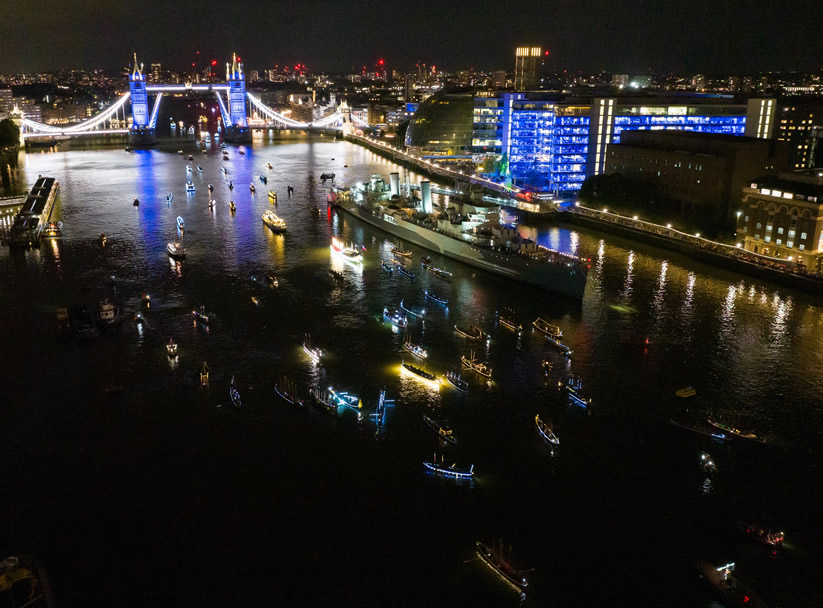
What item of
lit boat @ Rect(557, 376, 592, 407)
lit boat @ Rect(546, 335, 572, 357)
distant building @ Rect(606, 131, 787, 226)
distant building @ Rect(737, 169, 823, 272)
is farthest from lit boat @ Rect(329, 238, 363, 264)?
distant building @ Rect(606, 131, 787, 226)

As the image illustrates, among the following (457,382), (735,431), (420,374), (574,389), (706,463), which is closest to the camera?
(706,463)

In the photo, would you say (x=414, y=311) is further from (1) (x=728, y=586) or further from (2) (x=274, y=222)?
(2) (x=274, y=222)

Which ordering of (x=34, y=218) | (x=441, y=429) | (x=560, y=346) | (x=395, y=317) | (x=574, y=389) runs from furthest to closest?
1. (x=34, y=218)
2. (x=395, y=317)
3. (x=560, y=346)
4. (x=574, y=389)
5. (x=441, y=429)

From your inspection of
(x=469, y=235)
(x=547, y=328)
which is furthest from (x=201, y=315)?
(x=469, y=235)

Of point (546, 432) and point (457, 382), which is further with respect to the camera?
point (457, 382)

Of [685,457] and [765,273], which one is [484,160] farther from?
[685,457]

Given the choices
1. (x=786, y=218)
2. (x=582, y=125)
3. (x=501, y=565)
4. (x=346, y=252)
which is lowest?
(x=501, y=565)
